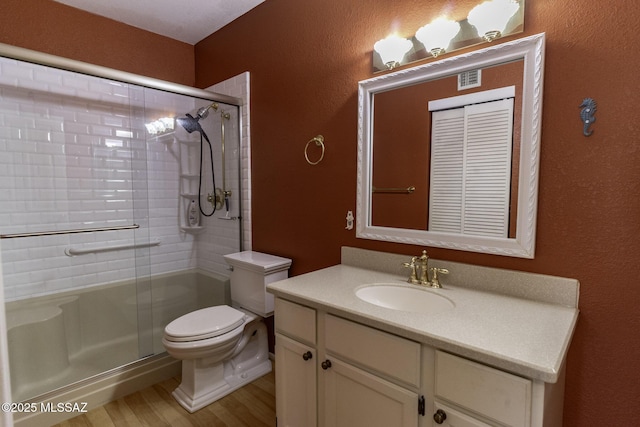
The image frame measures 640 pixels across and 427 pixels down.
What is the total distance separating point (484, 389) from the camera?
925 mm

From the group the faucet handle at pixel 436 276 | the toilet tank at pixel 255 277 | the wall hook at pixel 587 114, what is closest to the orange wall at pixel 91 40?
the toilet tank at pixel 255 277

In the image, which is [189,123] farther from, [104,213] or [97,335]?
[97,335]

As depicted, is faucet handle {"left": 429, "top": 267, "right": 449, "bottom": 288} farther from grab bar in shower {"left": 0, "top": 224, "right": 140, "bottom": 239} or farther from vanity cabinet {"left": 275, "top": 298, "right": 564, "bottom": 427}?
grab bar in shower {"left": 0, "top": 224, "right": 140, "bottom": 239}

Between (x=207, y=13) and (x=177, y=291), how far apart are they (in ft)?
7.15

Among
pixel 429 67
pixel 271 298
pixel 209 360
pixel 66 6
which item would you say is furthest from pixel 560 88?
pixel 66 6

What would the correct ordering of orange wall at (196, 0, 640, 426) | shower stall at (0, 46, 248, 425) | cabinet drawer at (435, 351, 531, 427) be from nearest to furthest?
cabinet drawer at (435, 351, 531, 427), orange wall at (196, 0, 640, 426), shower stall at (0, 46, 248, 425)

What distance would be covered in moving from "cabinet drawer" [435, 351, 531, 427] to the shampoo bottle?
244 cm

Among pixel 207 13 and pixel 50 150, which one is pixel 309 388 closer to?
pixel 50 150

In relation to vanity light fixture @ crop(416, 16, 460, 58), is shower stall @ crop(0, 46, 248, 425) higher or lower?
lower

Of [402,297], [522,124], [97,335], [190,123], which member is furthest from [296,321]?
[190,123]

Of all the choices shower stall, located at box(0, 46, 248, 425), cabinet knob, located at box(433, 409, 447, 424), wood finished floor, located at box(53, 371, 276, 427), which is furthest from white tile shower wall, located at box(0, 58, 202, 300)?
cabinet knob, located at box(433, 409, 447, 424)

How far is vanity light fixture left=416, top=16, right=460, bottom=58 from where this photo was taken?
146 cm

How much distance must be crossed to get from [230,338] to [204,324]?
6.9 inches

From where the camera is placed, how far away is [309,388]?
1397 millimetres
